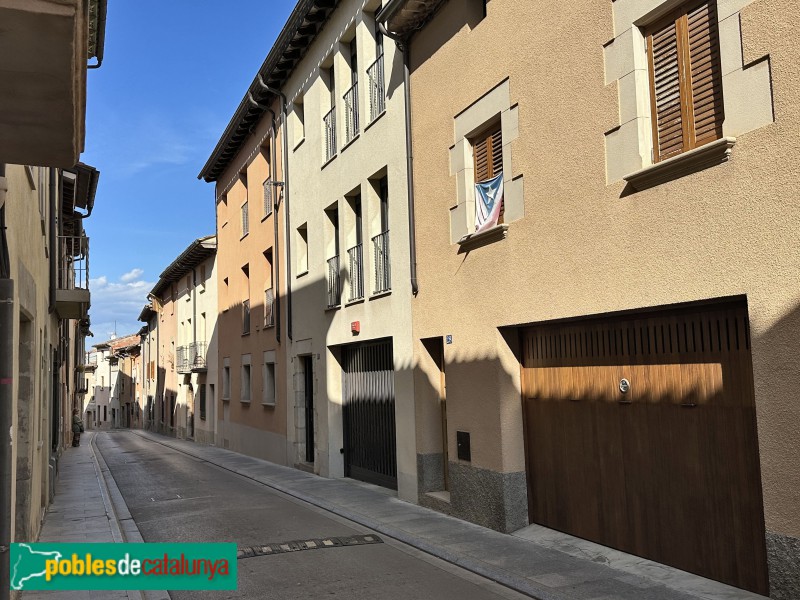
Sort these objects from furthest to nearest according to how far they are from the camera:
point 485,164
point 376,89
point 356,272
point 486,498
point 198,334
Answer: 1. point 198,334
2. point 356,272
3. point 376,89
4. point 485,164
5. point 486,498

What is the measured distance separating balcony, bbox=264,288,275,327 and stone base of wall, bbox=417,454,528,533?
9.53 m

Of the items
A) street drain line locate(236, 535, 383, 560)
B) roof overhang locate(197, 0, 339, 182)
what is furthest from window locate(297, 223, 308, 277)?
street drain line locate(236, 535, 383, 560)

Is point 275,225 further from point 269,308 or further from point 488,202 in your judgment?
point 488,202

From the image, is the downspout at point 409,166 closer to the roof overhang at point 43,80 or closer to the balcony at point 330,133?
the balcony at point 330,133

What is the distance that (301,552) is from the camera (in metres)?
8.40

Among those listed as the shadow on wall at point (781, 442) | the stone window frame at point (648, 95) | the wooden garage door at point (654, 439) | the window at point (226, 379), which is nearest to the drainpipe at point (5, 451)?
the shadow on wall at point (781, 442)

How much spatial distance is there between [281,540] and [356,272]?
6.15 m

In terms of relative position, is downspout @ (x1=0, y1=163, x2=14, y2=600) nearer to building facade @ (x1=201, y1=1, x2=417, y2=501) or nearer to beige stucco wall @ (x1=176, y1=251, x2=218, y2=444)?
building facade @ (x1=201, y1=1, x2=417, y2=501)

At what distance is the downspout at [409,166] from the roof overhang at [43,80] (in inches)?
284

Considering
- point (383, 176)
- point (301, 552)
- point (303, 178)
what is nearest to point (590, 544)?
point (301, 552)

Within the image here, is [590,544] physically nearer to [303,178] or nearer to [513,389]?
[513,389]

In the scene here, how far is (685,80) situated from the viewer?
21.3 ft

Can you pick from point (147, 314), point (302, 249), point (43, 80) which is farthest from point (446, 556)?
point (147, 314)

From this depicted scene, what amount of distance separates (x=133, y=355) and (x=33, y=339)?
51118 mm
